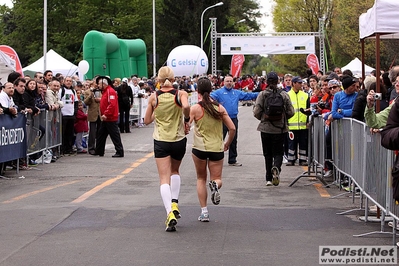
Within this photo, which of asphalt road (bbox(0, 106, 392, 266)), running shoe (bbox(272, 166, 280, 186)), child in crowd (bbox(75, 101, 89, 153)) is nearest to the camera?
asphalt road (bbox(0, 106, 392, 266))

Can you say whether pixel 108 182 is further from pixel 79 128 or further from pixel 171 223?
pixel 79 128

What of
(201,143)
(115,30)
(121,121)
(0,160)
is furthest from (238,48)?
(201,143)

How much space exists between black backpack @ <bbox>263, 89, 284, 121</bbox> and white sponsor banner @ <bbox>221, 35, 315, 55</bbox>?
3454 cm

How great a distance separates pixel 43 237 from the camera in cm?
862

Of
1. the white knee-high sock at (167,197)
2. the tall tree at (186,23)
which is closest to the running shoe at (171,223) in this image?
the white knee-high sock at (167,197)

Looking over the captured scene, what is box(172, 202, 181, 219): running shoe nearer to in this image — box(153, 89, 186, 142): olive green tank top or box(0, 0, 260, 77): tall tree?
box(153, 89, 186, 142): olive green tank top

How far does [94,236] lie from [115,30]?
66407 mm

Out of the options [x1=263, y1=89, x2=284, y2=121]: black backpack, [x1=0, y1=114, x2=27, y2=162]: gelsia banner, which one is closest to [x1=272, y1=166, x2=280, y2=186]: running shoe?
[x1=263, y1=89, x2=284, y2=121]: black backpack

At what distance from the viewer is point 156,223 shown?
9469 mm

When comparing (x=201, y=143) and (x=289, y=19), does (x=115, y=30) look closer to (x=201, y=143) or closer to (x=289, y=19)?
(x=289, y=19)

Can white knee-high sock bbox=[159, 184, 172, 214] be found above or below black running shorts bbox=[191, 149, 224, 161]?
below

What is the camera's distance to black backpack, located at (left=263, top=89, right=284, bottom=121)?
13.2 metres

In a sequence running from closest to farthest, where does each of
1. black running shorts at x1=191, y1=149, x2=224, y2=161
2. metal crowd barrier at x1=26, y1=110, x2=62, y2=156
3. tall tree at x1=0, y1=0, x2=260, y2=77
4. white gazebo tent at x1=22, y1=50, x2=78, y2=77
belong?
black running shorts at x1=191, y1=149, x2=224, y2=161
metal crowd barrier at x1=26, y1=110, x2=62, y2=156
white gazebo tent at x1=22, y1=50, x2=78, y2=77
tall tree at x1=0, y1=0, x2=260, y2=77

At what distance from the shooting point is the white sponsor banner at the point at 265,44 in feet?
156
